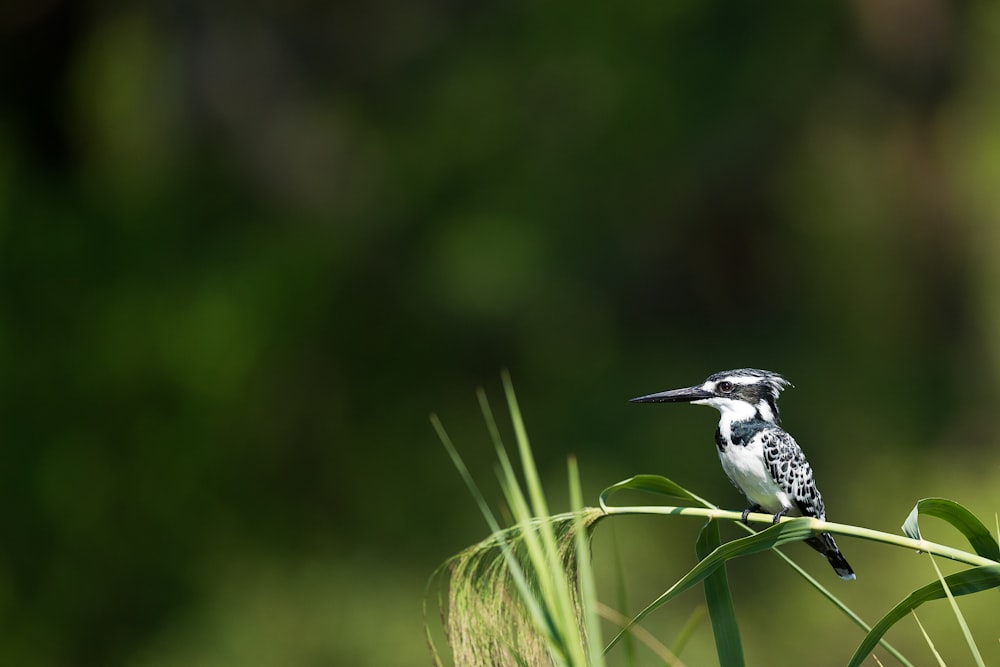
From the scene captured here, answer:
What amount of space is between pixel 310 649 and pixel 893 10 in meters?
3.05

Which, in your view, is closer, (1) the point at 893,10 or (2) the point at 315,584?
(2) the point at 315,584

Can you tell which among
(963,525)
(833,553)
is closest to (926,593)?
(963,525)

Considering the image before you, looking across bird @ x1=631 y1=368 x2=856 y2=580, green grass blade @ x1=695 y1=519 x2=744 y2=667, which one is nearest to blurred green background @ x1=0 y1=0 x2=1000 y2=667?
bird @ x1=631 y1=368 x2=856 y2=580

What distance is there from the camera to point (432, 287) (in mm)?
4148

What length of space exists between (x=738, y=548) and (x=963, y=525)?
167 mm

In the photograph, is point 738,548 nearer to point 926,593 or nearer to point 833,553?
point 926,593

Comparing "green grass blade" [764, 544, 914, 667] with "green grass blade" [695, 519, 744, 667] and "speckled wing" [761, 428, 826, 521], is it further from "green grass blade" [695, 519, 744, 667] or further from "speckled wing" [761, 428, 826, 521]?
"speckled wing" [761, 428, 826, 521]

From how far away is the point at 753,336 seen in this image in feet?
14.5

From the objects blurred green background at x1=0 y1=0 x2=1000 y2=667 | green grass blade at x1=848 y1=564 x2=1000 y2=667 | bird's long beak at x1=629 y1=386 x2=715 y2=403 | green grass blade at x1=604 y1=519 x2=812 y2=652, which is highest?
green grass blade at x1=604 y1=519 x2=812 y2=652

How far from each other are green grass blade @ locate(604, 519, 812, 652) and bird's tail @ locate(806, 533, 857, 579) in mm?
300

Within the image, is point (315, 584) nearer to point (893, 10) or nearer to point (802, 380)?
point (802, 380)

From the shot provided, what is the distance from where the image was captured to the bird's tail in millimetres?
1028

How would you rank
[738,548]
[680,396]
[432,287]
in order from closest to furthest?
[738,548], [680,396], [432,287]

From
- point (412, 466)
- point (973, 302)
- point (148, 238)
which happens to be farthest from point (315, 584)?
point (973, 302)
